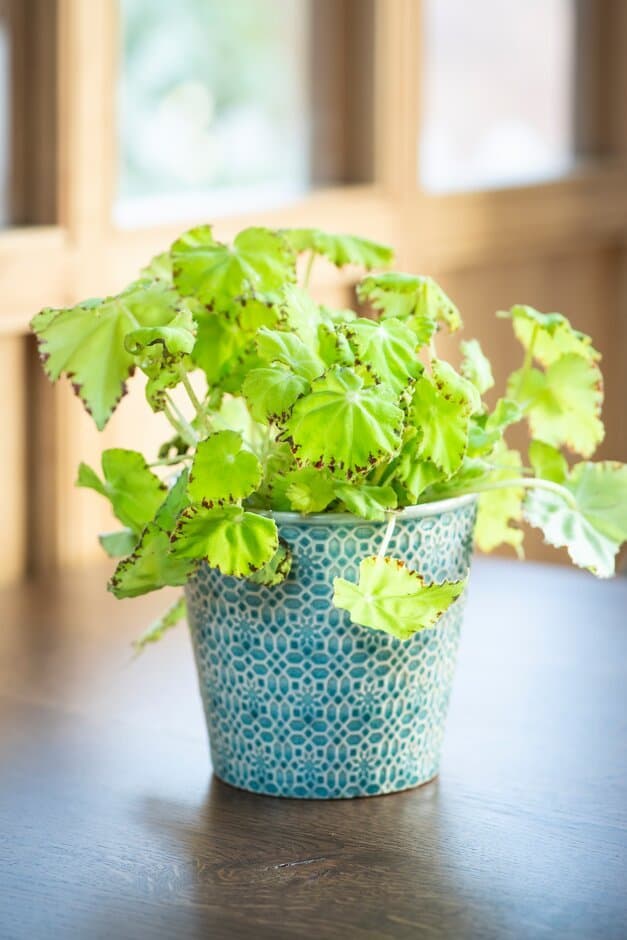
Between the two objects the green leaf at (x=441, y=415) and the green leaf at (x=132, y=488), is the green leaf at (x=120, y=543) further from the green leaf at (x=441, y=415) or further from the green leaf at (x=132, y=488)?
the green leaf at (x=441, y=415)

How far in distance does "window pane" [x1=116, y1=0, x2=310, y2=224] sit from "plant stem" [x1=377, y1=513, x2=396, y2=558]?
3.45 feet

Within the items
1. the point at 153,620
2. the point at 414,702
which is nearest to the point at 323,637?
the point at 414,702

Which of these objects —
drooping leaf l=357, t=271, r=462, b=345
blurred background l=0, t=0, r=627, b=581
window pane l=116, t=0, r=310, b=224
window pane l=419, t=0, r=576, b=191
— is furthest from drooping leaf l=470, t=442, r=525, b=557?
window pane l=419, t=0, r=576, b=191

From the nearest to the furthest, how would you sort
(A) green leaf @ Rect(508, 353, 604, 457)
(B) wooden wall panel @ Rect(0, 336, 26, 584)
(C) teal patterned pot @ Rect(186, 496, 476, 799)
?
1. (C) teal patterned pot @ Rect(186, 496, 476, 799)
2. (A) green leaf @ Rect(508, 353, 604, 457)
3. (B) wooden wall panel @ Rect(0, 336, 26, 584)

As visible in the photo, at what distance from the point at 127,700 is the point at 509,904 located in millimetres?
403

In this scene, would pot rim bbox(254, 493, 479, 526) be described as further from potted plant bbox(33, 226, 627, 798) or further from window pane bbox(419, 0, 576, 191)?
window pane bbox(419, 0, 576, 191)

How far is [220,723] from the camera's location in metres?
0.89

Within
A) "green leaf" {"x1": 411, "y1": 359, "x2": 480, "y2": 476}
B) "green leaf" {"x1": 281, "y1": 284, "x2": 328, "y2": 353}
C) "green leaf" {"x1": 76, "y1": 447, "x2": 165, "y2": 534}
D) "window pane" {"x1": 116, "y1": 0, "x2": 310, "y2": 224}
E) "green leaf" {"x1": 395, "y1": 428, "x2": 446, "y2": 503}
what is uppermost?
"window pane" {"x1": 116, "y1": 0, "x2": 310, "y2": 224}

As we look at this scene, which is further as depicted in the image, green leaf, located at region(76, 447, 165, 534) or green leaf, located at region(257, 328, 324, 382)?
green leaf, located at region(76, 447, 165, 534)

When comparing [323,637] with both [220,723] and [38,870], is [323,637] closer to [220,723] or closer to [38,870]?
[220,723]

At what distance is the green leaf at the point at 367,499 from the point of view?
31.7 inches

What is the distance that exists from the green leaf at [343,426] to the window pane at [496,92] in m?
1.59

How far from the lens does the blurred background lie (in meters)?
1.67

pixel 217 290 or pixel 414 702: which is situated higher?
pixel 217 290
